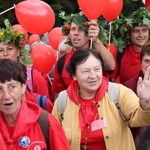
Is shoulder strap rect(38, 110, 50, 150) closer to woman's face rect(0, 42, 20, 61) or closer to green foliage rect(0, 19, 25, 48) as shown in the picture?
woman's face rect(0, 42, 20, 61)

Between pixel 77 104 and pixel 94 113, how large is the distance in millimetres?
168

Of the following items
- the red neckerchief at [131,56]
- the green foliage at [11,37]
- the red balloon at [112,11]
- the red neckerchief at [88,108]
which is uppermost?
the red balloon at [112,11]

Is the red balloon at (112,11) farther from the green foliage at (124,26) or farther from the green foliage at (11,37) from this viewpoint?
the green foliage at (11,37)

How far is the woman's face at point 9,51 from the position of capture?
431cm

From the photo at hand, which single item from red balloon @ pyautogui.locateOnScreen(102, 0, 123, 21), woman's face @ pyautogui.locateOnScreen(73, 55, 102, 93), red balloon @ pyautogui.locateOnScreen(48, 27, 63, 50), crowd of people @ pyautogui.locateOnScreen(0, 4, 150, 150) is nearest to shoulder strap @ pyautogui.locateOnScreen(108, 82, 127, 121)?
crowd of people @ pyautogui.locateOnScreen(0, 4, 150, 150)

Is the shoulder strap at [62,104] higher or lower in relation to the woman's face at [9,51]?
lower

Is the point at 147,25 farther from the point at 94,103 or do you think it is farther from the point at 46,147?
the point at 46,147

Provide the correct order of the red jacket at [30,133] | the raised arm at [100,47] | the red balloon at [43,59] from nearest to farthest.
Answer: the red jacket at [30,133]
the raised arm at [100,47]
the red balloon at [43,59]

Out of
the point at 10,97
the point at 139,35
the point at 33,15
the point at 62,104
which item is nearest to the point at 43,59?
the point at 33,15

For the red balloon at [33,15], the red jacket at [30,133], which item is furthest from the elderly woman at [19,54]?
the red jacket at [30,133]

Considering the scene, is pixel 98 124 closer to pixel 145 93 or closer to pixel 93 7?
pixel 145 93

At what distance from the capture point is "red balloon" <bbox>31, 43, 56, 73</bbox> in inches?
212

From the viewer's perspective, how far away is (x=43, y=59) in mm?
5379

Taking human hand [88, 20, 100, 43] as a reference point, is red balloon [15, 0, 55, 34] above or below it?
above
